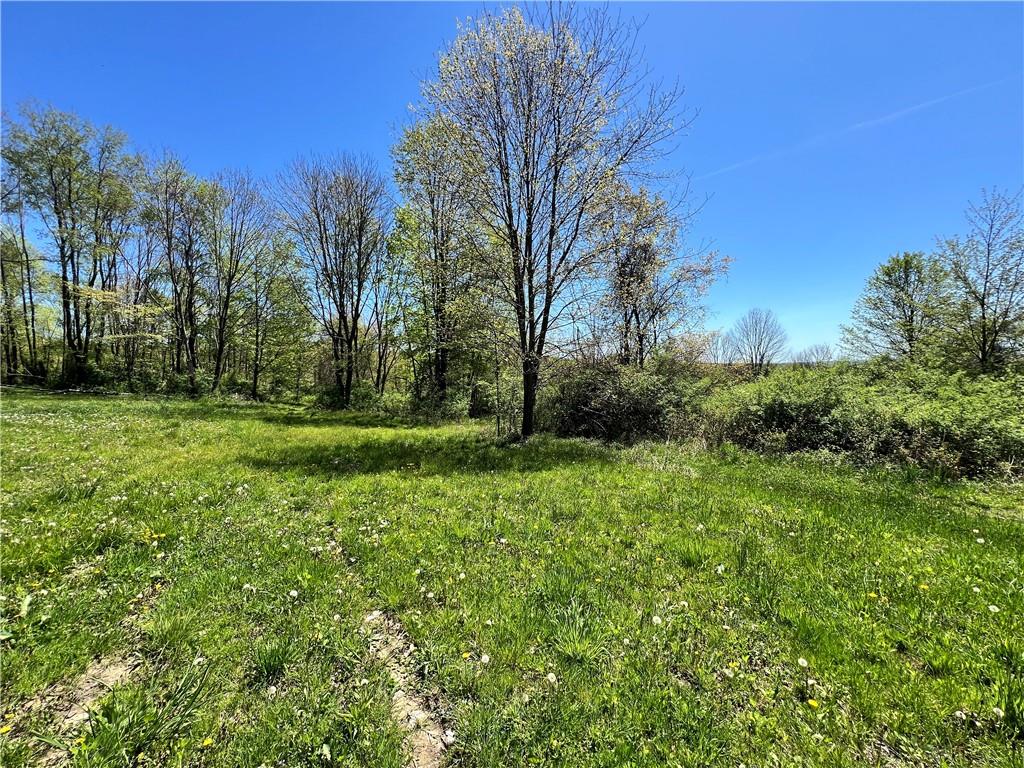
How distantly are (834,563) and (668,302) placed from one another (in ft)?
47.2

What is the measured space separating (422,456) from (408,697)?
7606mm

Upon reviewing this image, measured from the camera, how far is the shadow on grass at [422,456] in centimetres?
862

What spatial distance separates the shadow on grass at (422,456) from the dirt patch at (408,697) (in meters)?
5.06

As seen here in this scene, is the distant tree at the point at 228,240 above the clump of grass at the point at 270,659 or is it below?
above

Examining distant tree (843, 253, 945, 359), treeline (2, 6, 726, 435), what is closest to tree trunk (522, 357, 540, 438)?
treeline (2, 6, 726, 435)

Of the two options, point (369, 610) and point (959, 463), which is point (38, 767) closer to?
point (369, 610)

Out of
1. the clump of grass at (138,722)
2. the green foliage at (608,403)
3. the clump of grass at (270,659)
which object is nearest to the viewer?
the clump of grass at (138,722)

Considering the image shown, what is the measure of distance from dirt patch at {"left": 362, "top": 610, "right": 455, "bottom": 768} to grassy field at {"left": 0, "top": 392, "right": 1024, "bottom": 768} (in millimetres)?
19

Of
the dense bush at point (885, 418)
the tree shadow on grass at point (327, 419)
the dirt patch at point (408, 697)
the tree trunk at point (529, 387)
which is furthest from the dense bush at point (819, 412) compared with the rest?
the dirt patch at point (408, 697)

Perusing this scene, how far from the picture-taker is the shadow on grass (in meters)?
8.62

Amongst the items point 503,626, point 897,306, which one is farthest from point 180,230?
point 897,306

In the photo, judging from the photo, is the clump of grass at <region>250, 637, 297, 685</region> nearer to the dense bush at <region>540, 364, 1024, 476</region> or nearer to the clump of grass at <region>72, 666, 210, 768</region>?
the clump of grass at <region>72, 666, 210, 768</region>

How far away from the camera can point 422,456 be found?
1016 centimetres

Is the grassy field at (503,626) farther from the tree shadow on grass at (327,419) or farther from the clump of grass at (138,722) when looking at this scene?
the tree shadow on grass at (327,419)
